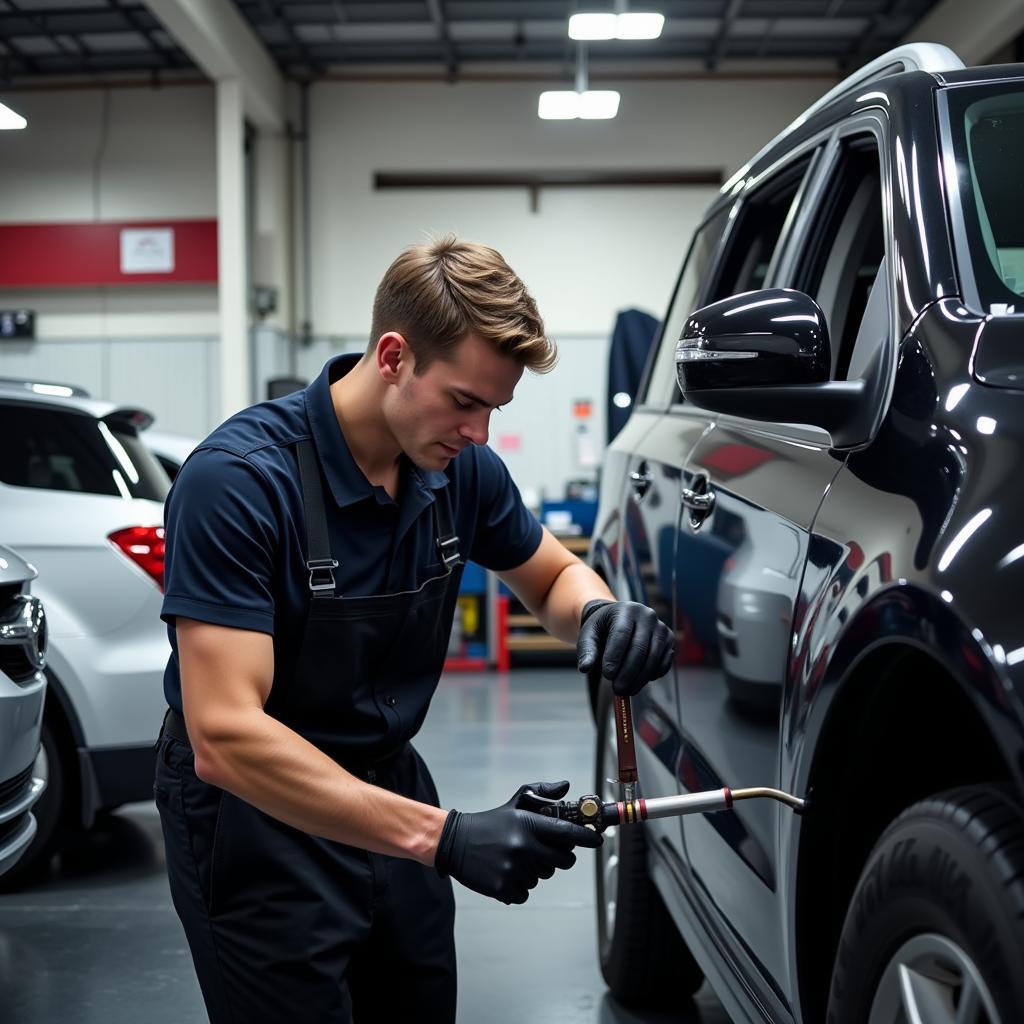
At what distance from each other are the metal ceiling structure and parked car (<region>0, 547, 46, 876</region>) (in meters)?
7.40

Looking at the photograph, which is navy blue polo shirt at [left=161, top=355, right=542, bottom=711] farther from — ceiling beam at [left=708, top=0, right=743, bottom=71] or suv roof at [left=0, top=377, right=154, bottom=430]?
ceiling beam at [left=708, top=0, right=743, bottom=71]

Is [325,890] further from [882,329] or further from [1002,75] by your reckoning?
[1002,75]

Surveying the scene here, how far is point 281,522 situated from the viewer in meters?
1.66

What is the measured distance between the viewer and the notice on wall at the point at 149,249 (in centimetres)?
1032

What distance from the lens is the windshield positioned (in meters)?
1.41

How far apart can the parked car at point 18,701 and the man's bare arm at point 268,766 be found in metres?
1.36

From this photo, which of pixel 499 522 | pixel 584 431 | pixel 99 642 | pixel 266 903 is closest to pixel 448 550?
pixel 499 522

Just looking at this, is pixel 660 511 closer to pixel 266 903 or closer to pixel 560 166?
pixel 266 903

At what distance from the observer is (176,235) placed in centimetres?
1030

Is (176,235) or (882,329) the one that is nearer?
(882,329)

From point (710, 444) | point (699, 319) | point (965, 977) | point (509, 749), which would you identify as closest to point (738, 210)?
point (710, 444)

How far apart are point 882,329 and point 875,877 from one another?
0.66 meters

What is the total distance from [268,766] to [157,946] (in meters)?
2.09

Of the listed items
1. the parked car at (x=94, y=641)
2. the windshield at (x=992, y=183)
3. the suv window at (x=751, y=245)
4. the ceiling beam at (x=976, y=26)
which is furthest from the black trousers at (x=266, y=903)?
the ceiling beam at (x=976, y=26)
